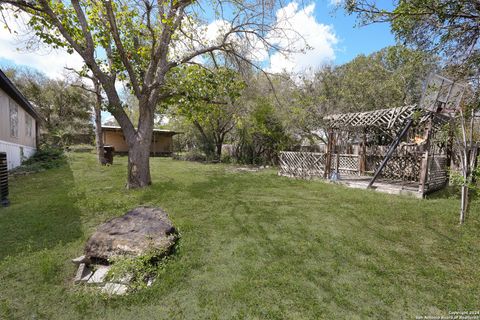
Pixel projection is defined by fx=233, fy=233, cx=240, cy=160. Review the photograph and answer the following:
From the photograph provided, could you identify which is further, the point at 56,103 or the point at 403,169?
the point at 56,103

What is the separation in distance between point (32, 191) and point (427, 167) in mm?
11519

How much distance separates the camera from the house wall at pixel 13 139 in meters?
8.95

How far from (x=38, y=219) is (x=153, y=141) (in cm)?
2010

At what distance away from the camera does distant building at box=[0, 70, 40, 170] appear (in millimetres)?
8883

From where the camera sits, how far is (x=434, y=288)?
2758 mm

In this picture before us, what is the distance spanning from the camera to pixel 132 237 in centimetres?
316

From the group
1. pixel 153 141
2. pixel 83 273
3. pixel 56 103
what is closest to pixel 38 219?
pixel 83 273

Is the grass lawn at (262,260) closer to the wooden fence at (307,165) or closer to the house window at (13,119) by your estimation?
the wooden fence at (307,165)

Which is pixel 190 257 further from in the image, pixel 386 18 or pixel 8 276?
pixel 386 18

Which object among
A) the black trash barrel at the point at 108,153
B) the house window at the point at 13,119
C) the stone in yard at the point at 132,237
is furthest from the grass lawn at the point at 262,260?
the black trash barrel at the point at 108,153

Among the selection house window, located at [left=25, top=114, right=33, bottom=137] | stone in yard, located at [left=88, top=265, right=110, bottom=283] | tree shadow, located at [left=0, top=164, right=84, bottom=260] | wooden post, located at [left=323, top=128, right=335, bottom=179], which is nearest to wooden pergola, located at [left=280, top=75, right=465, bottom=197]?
wooden post, located at [left=323, top=128, right=335, bottom=179]

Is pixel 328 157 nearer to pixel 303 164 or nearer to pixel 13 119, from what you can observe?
pixel 303 164

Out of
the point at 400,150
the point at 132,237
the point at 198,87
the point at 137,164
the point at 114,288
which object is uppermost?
the point at 198,87

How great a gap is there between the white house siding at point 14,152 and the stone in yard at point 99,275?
360 inches
